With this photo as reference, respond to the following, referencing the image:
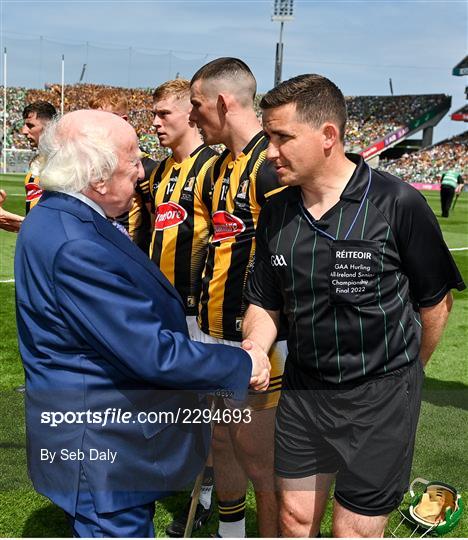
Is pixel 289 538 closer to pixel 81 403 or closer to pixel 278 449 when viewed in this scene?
pixel 278 449

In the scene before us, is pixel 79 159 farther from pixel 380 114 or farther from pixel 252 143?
pixel 380 114

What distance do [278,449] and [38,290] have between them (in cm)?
123

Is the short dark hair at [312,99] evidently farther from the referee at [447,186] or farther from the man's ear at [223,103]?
the referee at [447,186]

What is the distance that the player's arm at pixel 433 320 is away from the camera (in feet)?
8.83

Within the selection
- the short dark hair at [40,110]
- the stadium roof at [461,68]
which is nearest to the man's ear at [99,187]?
the short dark hair at [40,110]

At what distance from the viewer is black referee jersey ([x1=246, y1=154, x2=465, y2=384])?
2.53 metres

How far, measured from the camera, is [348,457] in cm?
259

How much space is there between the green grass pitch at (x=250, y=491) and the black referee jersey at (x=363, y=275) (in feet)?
5.42

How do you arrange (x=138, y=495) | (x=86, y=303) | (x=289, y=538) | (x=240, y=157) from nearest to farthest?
(x=86, y=303) → (x=138, y=495) → (x=289, y=538) → (x=240, y=157)

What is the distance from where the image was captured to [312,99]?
2574 mm

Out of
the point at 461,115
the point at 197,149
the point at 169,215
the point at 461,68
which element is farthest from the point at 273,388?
the point at 461,68

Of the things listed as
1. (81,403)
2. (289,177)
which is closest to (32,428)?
(81,403)

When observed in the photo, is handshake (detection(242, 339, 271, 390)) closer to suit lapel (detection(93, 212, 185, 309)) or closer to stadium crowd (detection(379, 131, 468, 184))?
suit lapel (detection(93, 212, 185, 309))

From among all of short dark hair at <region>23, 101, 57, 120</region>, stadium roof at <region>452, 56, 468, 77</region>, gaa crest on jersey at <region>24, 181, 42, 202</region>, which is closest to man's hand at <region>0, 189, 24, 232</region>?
gaa crest on jersey at <region>24, 181, 42, 202</region>
